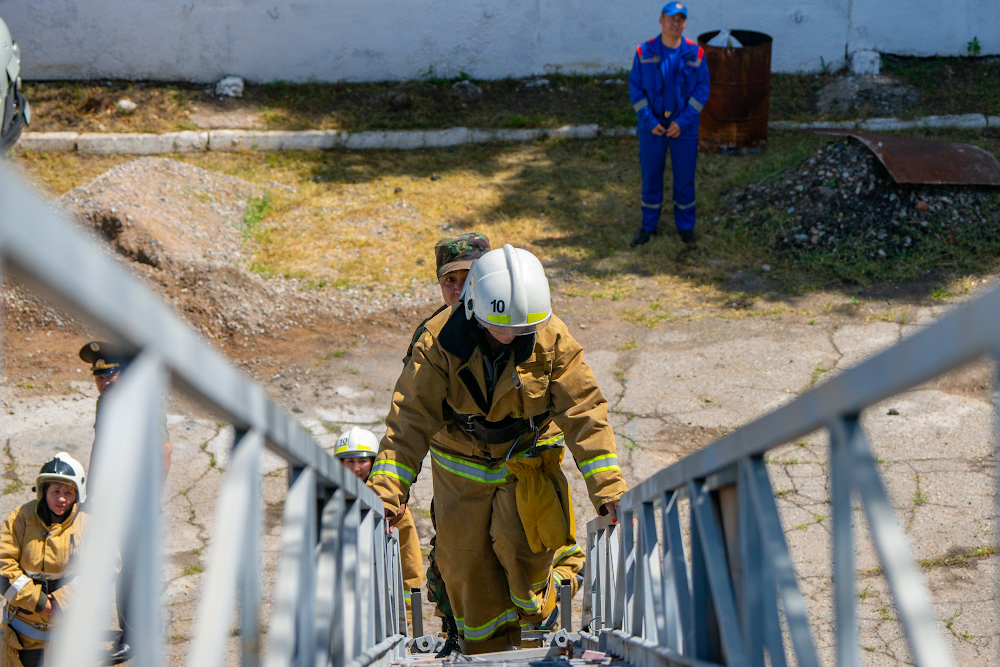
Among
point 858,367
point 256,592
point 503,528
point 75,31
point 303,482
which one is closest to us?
point 858,367

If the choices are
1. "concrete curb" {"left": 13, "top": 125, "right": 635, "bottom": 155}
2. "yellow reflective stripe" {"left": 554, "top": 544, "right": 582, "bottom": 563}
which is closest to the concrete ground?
"yellow reflective stripe" {"left": 554, "top": 544, "right": 582, "bottom": 563}

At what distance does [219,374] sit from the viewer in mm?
1118

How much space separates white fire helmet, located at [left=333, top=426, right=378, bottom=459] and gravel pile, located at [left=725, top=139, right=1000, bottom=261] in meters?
4.58

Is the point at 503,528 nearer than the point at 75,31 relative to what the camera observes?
Yes

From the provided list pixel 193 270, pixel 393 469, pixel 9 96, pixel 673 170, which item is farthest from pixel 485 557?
pixel 9 96

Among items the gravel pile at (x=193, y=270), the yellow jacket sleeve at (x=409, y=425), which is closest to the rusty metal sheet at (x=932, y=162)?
the gravel pile at (x=193, y=270)

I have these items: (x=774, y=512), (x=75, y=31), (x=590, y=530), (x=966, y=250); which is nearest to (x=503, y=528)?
(x=590, y=530)

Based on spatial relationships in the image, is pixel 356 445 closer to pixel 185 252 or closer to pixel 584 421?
pixel 584 421

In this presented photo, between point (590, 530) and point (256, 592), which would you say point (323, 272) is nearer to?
point (590, 530)

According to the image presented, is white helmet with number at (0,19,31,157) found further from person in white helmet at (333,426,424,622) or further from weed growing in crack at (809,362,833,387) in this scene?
weed growing in crack at (809,362,833,387)

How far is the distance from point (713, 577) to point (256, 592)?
2.82 ft

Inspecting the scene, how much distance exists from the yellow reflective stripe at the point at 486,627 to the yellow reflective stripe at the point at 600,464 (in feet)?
3.25

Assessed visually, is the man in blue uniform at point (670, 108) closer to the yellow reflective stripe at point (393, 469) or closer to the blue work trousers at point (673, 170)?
the blue work trousers at point (673, 170)

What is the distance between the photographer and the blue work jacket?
7.38 meters
